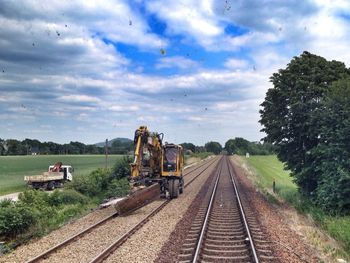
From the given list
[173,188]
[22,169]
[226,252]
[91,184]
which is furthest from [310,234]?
[22,169]

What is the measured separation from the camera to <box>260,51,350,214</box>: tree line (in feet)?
65.1

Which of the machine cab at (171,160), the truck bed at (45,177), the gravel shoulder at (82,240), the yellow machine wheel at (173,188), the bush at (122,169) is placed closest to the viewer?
the gravel shoulder at (82,240)

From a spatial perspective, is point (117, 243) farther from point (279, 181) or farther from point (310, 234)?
point (279, 181)

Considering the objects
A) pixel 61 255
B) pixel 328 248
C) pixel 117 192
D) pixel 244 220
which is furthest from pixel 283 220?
pixel 117 192

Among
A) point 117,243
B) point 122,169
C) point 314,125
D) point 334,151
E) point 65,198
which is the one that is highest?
point 314,125

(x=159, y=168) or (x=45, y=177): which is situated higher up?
(x=159, y=168)

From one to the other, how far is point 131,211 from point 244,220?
5910mm

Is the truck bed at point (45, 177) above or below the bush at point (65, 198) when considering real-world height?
above

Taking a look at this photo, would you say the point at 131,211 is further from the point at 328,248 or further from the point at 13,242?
the point at 328,248

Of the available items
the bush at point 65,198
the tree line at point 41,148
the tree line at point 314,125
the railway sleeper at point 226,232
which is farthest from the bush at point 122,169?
the tree line at point 41,148

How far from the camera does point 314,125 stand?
23141 millimetres

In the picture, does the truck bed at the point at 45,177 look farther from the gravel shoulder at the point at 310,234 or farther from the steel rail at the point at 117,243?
the gravel shoulder at the point at 310,234

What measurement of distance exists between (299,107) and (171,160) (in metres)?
8.28

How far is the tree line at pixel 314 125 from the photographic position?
19.8 meters
